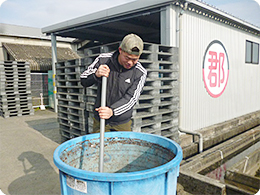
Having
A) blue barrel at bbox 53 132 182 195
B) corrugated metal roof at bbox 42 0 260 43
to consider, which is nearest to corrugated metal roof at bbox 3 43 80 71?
corrugated metal roof at bbox 42 0 260 43

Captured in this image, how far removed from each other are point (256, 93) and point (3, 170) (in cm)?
1066

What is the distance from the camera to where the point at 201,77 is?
657 cm

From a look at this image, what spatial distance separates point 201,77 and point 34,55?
42.6ft

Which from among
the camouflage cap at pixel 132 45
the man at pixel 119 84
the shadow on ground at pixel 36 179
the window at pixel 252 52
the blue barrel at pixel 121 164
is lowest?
the shadow on ground at pixel 36 179

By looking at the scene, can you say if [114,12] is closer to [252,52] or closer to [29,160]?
[29,160]

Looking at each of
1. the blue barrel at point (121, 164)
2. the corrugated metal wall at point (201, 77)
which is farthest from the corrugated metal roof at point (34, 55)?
the blue barrel at point (121, 164)

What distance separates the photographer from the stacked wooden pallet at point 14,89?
10133 mm

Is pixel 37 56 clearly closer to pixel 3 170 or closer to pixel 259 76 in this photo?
pixel 3 170

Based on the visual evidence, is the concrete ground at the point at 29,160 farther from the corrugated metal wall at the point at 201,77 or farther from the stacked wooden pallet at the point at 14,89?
the corrugated metal wall at the point at 201,77

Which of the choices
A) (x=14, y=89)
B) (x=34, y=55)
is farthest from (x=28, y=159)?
(x=34, y=55)

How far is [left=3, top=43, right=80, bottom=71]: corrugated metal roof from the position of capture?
47.8 feet

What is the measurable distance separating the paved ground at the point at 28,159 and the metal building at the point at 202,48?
3636 mm

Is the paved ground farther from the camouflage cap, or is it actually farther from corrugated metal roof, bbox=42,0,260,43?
corrugated metal roof, bbox=42,0,260,43

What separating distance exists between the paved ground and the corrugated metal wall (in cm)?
368
